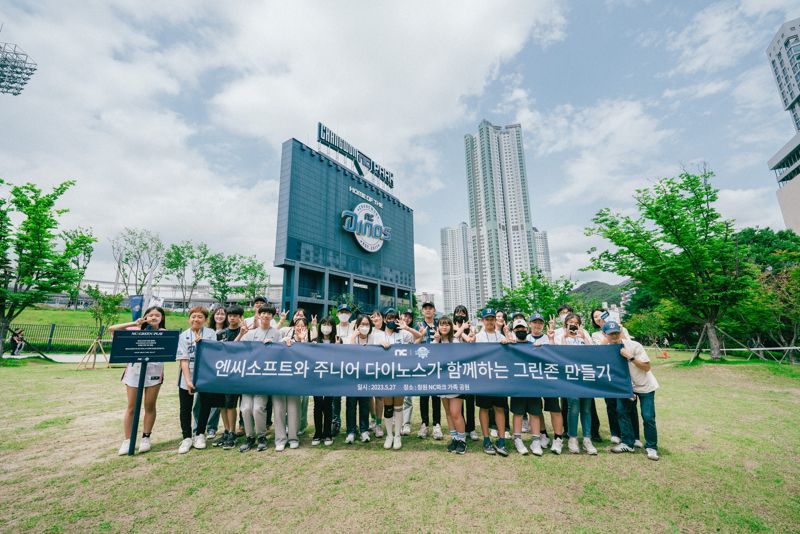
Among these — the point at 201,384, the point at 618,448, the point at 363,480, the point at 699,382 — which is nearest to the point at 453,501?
the point at 363,480

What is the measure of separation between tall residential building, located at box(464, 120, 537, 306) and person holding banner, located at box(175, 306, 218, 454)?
250 ft

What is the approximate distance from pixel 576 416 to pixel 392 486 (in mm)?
2823

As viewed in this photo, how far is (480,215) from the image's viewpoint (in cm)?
8675

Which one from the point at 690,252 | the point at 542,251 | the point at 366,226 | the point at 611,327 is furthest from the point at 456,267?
the point at 611,327

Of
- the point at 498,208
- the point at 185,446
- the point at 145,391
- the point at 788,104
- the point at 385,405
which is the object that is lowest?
the point at 185,446

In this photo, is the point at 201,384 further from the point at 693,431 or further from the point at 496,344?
the point at 693,431

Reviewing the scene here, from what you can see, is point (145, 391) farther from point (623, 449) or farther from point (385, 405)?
point (623, 449)

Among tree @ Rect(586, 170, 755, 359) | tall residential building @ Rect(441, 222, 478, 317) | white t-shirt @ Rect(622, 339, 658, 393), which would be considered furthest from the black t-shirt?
tall residential building @ Rect(441, 222, 478, 317)

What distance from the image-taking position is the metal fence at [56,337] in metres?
19.5

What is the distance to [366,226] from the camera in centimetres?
4231

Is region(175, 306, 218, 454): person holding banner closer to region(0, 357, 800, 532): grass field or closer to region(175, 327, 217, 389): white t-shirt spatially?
region(175, 327, 217, 389): white t-shirt

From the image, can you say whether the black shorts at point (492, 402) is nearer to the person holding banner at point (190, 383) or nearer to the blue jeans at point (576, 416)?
the blue jeans at point (576, 416)

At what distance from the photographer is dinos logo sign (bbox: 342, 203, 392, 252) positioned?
40.0 metres

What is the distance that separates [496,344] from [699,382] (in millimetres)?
11116
